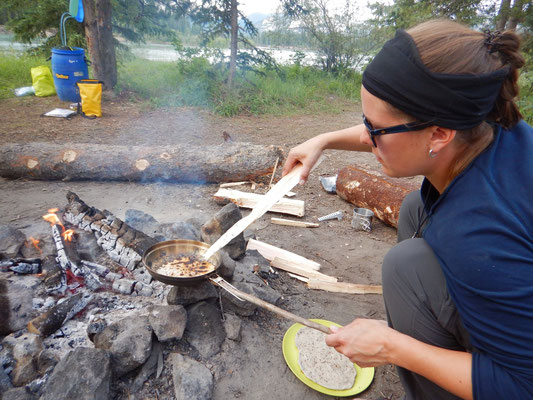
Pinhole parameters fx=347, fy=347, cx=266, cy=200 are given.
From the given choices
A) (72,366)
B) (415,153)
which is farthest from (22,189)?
(415,153)

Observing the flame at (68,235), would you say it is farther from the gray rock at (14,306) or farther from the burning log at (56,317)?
the burning log at (56,317)

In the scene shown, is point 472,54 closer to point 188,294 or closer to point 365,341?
point 365,341

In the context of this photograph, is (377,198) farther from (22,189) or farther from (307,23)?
(307,23)

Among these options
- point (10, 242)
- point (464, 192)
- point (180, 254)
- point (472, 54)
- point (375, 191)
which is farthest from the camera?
point (375, 191)

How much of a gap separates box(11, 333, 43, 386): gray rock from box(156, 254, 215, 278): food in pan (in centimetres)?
81

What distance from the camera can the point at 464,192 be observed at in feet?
4.52

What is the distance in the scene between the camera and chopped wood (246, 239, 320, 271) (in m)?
3.46

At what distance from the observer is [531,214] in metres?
1.26

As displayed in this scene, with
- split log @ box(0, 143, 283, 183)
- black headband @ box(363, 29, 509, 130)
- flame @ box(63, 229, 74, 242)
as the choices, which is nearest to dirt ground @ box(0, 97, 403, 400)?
split log @ box(0, 143, 283, 183)

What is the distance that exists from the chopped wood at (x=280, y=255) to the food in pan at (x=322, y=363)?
925mm

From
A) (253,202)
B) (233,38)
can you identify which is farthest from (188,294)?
(233,38)

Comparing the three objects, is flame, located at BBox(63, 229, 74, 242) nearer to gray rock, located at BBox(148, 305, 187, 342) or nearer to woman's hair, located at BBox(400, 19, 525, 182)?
gray rock, located at BBox(148, 305, 187, 342)

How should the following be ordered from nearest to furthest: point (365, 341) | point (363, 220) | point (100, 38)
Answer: point (365, 341), point (363, 220), point (100, 38)

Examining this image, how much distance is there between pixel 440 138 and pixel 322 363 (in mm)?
1727
